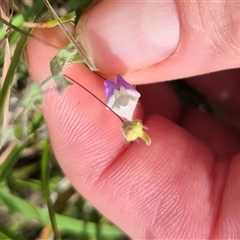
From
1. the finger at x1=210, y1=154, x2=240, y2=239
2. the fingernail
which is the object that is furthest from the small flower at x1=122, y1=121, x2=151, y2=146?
the finger at x1=210, y1=154, x2=240, y2=239

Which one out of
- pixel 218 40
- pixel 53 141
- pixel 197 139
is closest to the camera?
pixel 218 40

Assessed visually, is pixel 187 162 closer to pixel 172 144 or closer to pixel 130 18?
pixel 172 144

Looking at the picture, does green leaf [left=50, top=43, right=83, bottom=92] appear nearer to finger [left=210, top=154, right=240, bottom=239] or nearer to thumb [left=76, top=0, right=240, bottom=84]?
thumb [left=76, top=0, right=240, bottom=84]

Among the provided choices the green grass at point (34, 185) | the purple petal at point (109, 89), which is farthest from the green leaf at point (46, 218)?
the purple petal at point (109, 89)

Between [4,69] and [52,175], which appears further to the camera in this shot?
[52,175]

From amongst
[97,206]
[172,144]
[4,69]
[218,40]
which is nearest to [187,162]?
[172,144]
